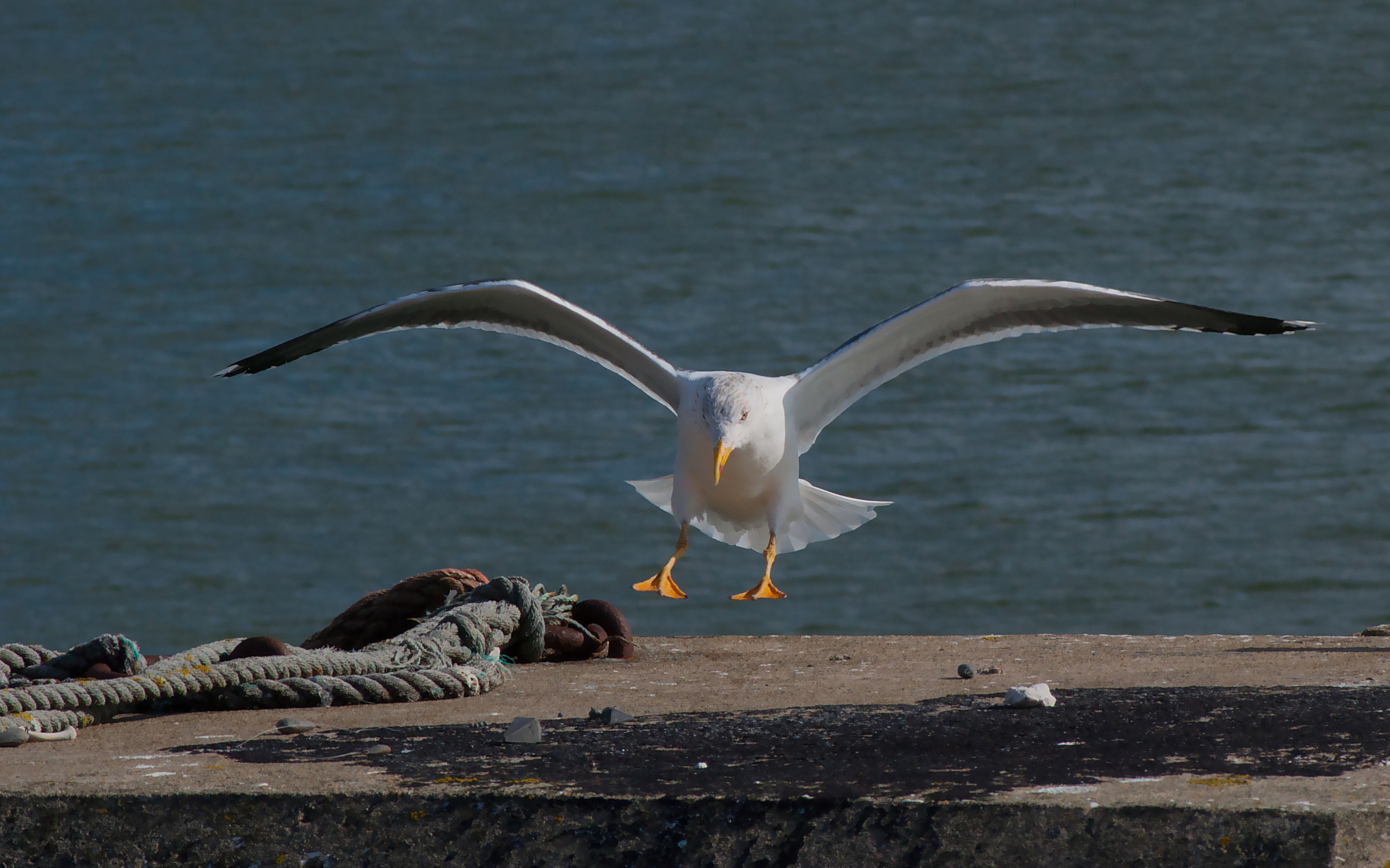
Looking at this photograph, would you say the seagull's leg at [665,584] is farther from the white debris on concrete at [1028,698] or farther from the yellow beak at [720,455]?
the white debris on concrete at [1028,698]

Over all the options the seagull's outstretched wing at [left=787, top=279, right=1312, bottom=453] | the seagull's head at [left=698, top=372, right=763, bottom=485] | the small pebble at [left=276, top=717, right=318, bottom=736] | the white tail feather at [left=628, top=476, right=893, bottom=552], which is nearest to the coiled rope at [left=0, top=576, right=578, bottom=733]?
the small pebble at [left=276, top=717, right=318, bottom=736]

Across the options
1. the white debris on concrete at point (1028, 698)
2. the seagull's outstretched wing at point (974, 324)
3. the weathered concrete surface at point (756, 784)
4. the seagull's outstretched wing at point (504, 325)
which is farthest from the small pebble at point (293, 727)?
the seagull's outstretched wing at point (974, 324)

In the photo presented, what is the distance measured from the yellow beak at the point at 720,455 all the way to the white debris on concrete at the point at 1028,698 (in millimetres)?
1786

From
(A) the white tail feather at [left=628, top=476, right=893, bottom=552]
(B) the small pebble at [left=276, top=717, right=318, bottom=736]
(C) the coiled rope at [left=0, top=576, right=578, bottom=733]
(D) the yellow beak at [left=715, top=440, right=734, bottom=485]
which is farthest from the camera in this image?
(A) the white tail feather at [left=628, top=476, right=893, bottom=552]

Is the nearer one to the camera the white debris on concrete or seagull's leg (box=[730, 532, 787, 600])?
the white debris on concrete

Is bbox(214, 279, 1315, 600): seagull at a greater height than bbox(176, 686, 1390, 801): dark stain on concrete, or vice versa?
bbox(214, 279, 1315, 600): seagull

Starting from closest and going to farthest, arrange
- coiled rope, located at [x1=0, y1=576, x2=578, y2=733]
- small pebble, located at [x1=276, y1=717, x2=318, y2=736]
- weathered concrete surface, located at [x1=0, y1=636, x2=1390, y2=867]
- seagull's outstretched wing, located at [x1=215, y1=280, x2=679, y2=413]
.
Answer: weathered concrete surface, located at [x1=0, y1=636, x2=1390, y2=867], small pebble, located at [x1=276, y1=717, x2=318, y2=736], coiled rope, located at [x1=0, y1=576, x2=578, y2=733], seagull's outstretched wing, located at [x1=215, y1=280, x2=679, y2=413]

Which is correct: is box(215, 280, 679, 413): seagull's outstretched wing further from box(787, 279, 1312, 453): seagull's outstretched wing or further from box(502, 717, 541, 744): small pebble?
box(502, 717, 541, 744): small pebble

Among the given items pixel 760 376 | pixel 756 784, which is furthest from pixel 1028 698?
pixel 760 376

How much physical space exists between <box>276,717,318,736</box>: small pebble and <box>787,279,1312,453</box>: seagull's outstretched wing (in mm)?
2695

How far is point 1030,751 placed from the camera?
8.21ft

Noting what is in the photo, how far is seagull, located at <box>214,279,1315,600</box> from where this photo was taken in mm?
4840

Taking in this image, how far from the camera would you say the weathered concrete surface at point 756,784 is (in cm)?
208

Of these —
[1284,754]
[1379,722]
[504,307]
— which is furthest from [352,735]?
[504,307]
